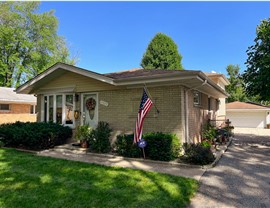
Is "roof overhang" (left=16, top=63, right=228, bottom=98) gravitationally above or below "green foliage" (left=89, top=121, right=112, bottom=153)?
above

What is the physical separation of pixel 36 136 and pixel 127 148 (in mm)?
3980

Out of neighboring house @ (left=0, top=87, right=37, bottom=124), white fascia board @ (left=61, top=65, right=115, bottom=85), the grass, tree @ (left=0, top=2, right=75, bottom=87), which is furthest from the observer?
tree @ (left=0, top=2, right=75, bottom=87)

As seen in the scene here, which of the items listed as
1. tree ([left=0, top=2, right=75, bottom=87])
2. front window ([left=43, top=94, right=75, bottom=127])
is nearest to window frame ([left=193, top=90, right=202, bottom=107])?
front window ([left=43, top=94, right=75, bottom=127])

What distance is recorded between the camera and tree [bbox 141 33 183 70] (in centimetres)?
2812

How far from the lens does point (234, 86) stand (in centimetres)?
3575

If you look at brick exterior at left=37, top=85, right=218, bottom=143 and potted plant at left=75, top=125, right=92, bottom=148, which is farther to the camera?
potted plant at left=75, top=125, right=92, bottom=148

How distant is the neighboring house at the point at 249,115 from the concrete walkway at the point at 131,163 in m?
21.1

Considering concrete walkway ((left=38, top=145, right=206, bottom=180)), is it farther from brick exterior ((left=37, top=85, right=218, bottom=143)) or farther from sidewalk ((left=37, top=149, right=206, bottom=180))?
brick exterior ((left=37, top=85, right=218, bottom=143))

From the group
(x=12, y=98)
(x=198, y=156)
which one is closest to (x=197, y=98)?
(x=198, y=156)

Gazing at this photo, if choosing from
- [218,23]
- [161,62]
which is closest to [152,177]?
[218,23]

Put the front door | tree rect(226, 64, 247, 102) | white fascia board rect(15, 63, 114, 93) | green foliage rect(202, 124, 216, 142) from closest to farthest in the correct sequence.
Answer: white fascia board rect(15, 63, 114, 93) < the front door < green foliage rect(202, 124, 216, 142) < tree rect(226, 64, 247, 102)

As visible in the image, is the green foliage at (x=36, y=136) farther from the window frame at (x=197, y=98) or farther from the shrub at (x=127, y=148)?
the window frame at (x=197, y=98)

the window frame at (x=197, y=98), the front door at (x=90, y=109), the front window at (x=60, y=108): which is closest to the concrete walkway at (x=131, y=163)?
the front door at (x=90, y=109)

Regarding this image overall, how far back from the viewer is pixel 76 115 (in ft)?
31.9
